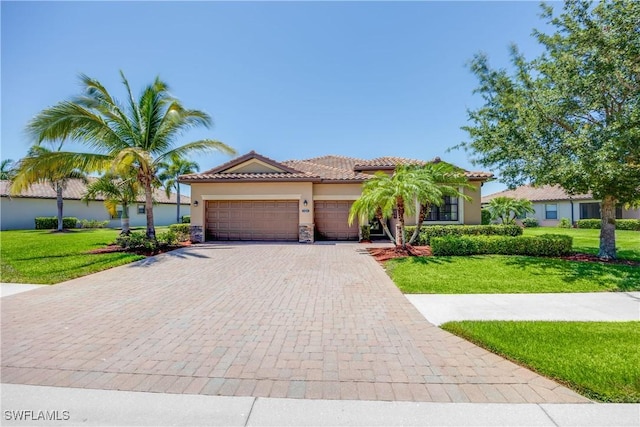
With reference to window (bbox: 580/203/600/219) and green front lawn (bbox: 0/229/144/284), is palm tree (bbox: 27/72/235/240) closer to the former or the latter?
green front lawn (bbox: 0/229/144/284)

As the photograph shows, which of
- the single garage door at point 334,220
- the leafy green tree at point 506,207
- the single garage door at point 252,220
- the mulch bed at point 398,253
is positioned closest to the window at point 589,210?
the leafy green tree at point 506,207

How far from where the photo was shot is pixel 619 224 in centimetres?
2341

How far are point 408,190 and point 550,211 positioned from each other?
28047 mm

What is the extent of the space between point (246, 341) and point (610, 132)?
37.8 feet

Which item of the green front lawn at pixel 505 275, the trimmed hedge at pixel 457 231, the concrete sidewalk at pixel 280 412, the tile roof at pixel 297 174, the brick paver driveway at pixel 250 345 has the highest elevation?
the tile roof at pixel 297 174

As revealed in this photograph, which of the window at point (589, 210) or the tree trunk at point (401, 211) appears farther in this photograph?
the window at point (589, 210)

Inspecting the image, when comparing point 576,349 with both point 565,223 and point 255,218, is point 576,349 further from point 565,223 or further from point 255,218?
point 565,223

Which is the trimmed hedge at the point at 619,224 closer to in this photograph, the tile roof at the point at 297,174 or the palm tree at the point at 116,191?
the tile roof at the point at 297,174

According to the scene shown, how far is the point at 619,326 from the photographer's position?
4848 millimetres

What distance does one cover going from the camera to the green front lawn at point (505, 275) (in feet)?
23.8

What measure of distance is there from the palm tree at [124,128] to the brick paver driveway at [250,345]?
709 centimetres

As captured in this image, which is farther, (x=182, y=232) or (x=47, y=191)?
(x=47, y=191)

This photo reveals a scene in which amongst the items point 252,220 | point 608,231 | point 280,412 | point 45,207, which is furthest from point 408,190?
point 45,207

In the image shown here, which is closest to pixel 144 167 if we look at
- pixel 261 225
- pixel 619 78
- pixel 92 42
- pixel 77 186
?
pixel 92 42
